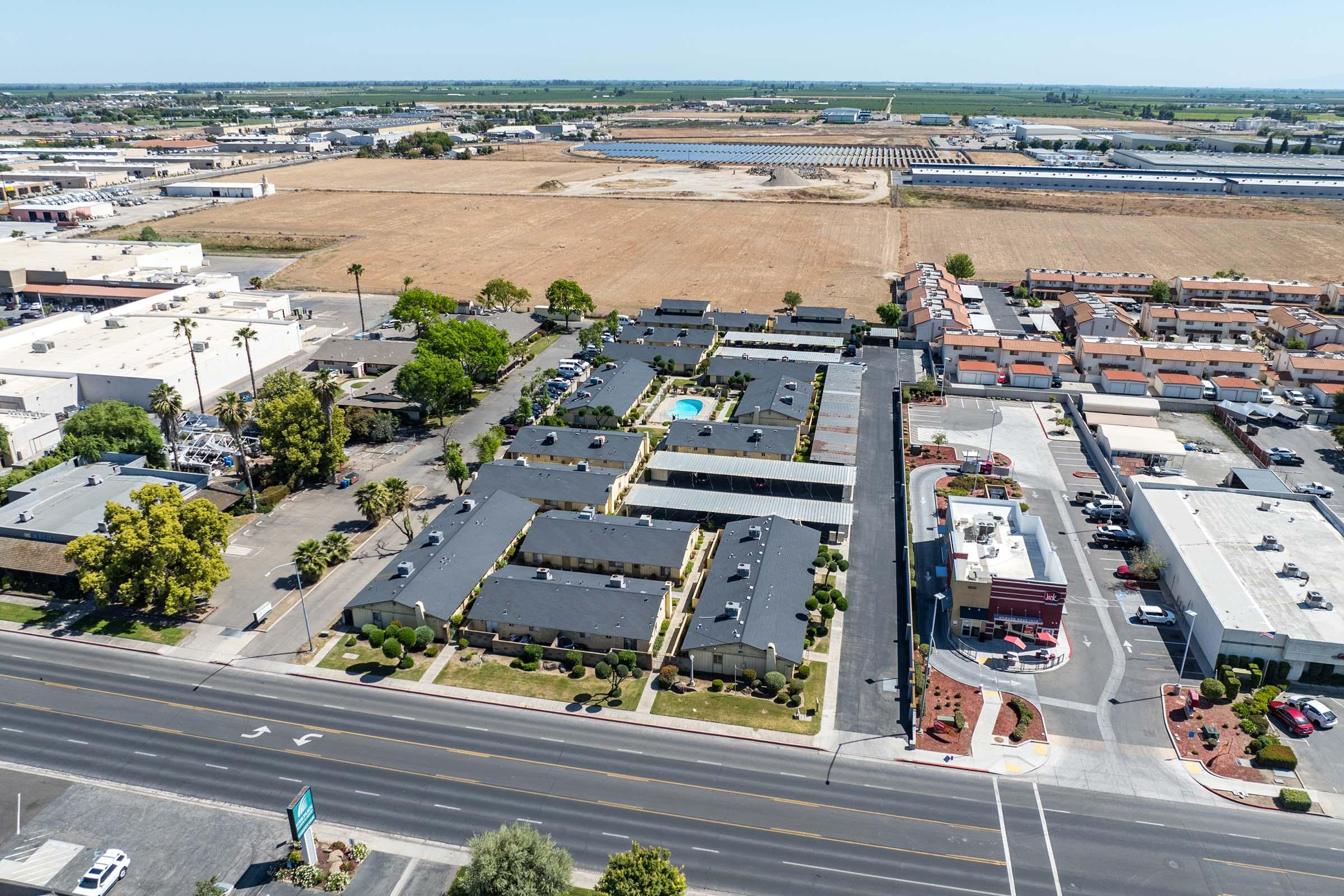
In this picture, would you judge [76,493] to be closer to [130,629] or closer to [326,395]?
[130,629]

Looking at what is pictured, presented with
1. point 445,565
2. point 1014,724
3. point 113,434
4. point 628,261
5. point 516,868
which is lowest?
point 1014,724

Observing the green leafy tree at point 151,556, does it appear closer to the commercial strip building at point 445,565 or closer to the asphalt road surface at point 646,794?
the asphalt road surface at point 646,794

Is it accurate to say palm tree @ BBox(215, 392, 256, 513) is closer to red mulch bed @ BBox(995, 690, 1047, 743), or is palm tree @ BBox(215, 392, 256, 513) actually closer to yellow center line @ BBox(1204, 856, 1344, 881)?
red mulch bed @ BBox(995, 690, 1047, 743)

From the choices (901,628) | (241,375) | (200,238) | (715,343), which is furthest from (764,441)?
(200,238)

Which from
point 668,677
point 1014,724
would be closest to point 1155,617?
point 1014,724

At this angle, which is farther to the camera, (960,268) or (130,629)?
(960,268)
